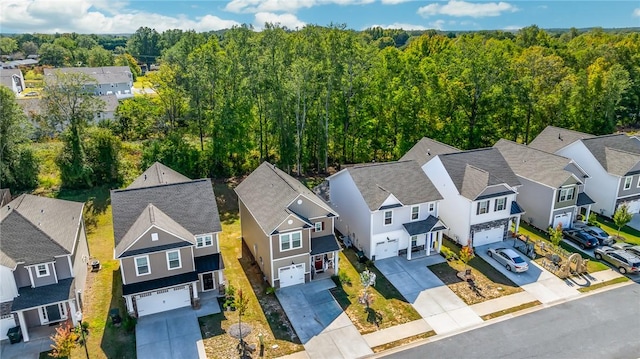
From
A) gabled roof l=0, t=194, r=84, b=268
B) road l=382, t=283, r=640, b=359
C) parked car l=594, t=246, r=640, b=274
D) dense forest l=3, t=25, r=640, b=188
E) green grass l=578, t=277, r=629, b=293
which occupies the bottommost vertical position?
road l=382, t=283, r=640, b=359

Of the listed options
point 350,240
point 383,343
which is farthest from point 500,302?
point 350,240

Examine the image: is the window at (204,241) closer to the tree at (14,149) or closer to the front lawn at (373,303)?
the front lawn at (373,303)

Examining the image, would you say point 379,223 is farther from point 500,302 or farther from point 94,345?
point 94,345

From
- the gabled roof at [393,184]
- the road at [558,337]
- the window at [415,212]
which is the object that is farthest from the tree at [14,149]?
the road at [558,337]

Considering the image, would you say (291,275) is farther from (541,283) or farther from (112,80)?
(112,80)

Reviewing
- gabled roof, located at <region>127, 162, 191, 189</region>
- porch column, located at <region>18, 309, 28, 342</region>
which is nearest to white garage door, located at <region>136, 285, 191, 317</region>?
porch column, located at <region>18, 309, 28, 342</region>

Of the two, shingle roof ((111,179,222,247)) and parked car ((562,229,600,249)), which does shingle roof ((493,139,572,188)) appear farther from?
shingle roof ((111,179,222,247))

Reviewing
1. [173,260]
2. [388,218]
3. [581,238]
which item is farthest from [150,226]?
[581,238]
